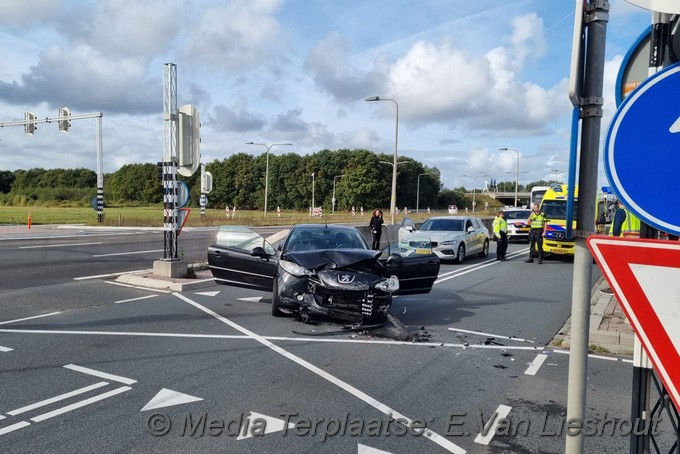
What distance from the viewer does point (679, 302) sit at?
6.18 ft

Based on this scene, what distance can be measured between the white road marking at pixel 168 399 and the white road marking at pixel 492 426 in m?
2.39

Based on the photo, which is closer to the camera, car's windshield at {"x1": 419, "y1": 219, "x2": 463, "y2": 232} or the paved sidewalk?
the paved sidewalk

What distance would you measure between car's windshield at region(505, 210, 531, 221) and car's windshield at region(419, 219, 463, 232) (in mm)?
10732

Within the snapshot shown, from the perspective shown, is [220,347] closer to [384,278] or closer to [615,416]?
[384,278]

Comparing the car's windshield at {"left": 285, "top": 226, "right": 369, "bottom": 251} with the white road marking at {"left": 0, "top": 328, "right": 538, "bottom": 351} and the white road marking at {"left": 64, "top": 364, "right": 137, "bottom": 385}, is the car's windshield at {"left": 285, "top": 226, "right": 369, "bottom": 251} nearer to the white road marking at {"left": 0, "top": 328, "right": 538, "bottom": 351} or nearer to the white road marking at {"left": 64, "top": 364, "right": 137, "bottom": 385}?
the white road marking at {"left": 0, "top": 328, "right": 538, "bottom": 351}

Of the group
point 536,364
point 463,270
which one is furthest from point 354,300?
point 463,270

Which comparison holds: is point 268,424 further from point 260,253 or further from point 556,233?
point 556,233

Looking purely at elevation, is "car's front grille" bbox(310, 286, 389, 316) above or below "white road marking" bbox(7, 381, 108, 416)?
above

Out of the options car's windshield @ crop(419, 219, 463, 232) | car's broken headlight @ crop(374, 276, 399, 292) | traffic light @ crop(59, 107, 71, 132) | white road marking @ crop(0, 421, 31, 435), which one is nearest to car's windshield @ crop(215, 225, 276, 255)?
car's broken headlight @ crop(374, 276, 399, 292)

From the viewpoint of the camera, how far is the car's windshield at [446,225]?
18.2 metres

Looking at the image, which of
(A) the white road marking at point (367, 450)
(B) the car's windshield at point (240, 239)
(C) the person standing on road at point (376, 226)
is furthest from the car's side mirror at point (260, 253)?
(C) the person standing on road at point (376, 226)

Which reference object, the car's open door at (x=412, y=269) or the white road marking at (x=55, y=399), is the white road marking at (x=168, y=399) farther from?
the car's open door at (x=412, y=269)

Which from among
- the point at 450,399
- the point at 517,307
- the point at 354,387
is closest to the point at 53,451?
the point at 354,387

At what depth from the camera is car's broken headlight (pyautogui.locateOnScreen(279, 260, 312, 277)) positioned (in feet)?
24.2
